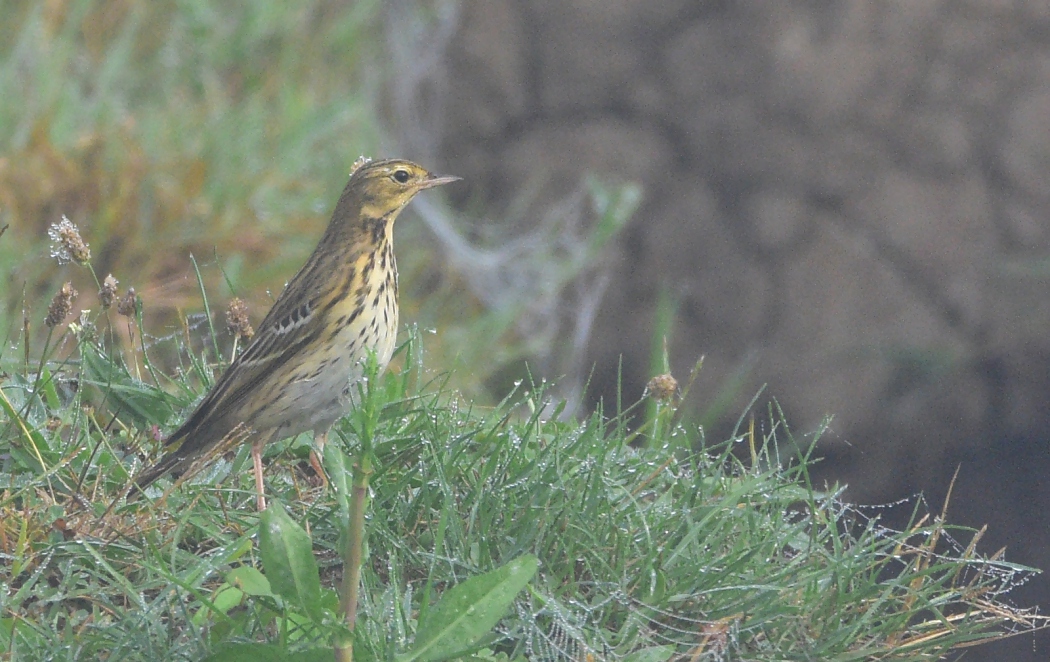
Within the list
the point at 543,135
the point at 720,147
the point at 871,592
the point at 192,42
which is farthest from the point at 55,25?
the point at 871,592

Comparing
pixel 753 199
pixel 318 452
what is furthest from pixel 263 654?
pixel 753 199

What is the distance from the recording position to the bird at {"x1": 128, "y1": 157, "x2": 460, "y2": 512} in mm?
3309

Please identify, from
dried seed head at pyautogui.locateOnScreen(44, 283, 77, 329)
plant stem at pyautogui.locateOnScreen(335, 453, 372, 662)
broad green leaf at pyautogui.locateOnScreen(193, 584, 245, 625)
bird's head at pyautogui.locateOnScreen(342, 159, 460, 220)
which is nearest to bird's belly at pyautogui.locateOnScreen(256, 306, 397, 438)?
bird's head at pyautogui.locateOnScreen(342, 159, 460, 220)

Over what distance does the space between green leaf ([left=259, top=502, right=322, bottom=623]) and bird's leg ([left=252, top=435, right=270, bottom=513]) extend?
519mm

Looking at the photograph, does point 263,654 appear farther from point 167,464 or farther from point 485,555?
point 167,464

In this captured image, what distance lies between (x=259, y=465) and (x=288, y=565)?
0.75 m

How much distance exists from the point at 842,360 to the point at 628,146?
174 cm

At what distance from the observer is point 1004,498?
24.0ft

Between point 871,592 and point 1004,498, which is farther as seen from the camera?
point 1004,498

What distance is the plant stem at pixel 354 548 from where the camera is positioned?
2.12 meters

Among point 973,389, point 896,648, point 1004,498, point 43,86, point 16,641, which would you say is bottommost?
point 1004,498

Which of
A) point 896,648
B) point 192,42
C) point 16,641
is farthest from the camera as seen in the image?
point 192,42

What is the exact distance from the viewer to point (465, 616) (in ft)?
7.74

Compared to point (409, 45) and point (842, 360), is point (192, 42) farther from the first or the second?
point (842, 360)
